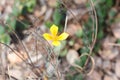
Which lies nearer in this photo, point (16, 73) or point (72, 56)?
point (16, 73)

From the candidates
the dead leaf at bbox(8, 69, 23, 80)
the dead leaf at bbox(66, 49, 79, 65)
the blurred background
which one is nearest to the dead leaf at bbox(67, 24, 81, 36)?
the blurred background

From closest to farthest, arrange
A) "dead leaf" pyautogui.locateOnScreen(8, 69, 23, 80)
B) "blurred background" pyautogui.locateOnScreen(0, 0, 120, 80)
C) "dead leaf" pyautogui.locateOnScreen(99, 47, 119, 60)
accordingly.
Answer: "dead leaf" pyautogui.locateOnScreen(8, 69, 23, 80) → "blurred background" pyautogui.locateOnScreen(0, 0, 120, 80) → "dead leaf" pyautogui.locateOnScreen(99, 47, 119, 60)

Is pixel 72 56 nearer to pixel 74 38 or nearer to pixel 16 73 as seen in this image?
pixel 74 38

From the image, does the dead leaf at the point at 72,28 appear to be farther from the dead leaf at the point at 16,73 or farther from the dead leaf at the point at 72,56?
the dead leaf at the point at 16,73

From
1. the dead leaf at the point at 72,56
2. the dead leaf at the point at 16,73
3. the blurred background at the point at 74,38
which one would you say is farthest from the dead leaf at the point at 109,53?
the dead leaf at the point at 16,73

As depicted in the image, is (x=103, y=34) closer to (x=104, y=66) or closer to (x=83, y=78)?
(x=104, y=66)

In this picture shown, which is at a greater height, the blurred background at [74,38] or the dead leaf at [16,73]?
the blurred background at [74,38]

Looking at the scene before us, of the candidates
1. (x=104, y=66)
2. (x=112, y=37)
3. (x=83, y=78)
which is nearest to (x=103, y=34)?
(x=112, y=37)

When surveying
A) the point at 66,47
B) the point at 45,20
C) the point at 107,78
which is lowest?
the point at 107,78

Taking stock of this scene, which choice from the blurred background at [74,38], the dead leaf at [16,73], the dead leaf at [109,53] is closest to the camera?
the dead leaf at [16,73]

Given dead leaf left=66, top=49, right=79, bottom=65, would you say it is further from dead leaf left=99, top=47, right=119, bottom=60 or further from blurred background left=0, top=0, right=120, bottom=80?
dead leaf left=99, top=47, right=119, bottom=60

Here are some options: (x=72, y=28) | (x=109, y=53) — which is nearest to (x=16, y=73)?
(x=72, y=28)
